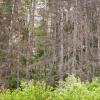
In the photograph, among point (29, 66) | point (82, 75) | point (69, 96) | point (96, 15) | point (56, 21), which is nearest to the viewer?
point (69, 96)

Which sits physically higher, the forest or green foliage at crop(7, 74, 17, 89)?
the forest

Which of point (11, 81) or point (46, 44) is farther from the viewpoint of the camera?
point (46, 44)

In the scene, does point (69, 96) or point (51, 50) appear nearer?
point (69, 96)

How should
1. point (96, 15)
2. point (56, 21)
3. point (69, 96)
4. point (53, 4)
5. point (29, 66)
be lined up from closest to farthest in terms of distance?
point (69, 96)
point (29, 66)
point (53, 4)
point (56, 21)
point (96, 15)

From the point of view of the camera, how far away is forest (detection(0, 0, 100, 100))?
2230 cm

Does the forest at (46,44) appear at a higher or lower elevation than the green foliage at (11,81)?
higher

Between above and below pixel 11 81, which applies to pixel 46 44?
above

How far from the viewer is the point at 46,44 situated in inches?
1052

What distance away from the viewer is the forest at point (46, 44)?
22297 millimetres

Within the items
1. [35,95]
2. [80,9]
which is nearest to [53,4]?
[80,9]

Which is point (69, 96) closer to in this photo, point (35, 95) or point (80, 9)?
point (35, 95)

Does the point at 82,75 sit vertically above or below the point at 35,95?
below

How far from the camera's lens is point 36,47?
27812 mm

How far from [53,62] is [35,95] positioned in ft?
56.0
